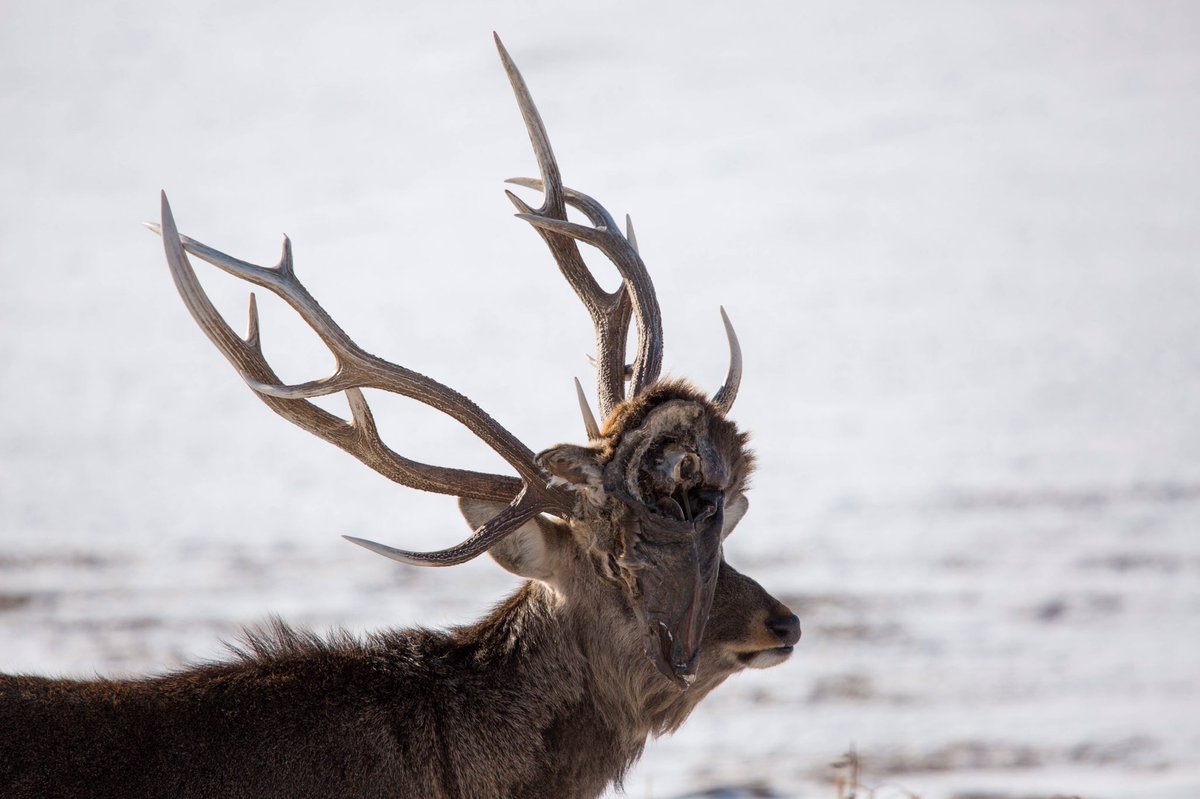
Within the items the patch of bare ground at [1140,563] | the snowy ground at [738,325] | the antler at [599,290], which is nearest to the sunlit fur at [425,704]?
the antler at [599,290]

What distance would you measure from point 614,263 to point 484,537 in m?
1.20

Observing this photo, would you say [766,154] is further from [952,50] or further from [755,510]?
[755,510]

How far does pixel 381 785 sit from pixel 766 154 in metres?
18.7

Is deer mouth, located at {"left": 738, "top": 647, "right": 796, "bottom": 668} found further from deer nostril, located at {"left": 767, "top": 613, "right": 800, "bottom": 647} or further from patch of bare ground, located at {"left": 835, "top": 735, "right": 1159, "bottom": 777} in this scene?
patch of bare ground, located at {"left": 835, "top": 735, "right": 1159, "bottom": 777}

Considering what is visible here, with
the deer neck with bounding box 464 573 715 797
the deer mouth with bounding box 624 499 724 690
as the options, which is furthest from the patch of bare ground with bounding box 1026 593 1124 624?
the deer mouth with bounding box 624 499 724 690

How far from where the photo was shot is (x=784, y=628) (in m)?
4.34

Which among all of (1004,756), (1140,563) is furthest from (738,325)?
(1004,756)

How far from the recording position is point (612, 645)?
4.32 meters

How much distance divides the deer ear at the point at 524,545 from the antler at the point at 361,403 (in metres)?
0.06

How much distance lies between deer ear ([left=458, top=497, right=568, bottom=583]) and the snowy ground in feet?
6.08

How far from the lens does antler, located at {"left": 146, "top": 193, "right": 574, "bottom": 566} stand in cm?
418

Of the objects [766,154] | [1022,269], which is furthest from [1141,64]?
[1022,269]

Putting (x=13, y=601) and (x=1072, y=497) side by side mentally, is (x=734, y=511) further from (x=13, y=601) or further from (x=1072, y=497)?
(x=1072, y=497)

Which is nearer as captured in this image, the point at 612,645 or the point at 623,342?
the point at 612,645
